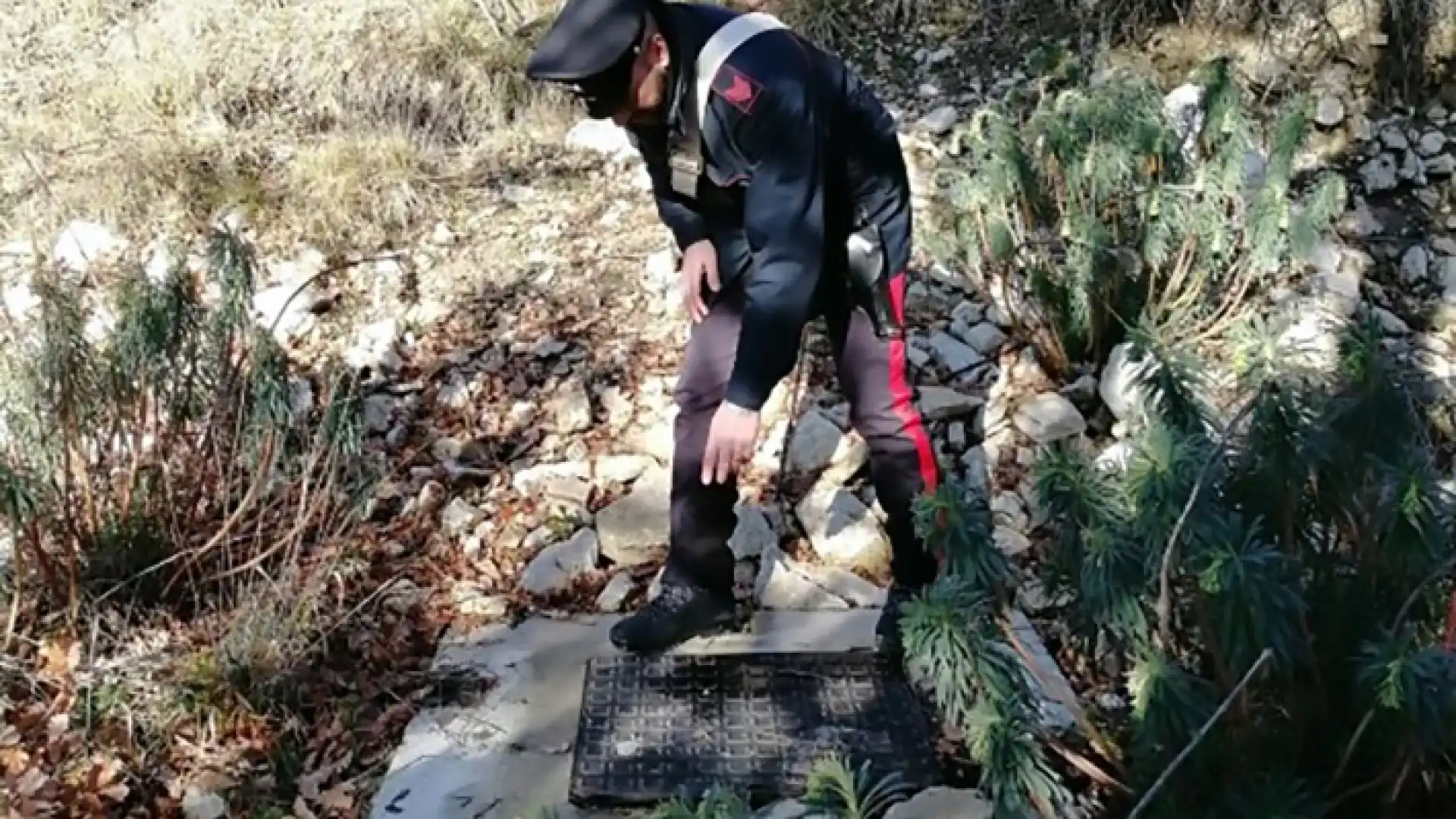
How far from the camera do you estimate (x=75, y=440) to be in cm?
306

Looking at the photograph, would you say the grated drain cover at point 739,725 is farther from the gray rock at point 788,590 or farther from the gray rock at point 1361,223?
the gray rock at point 1361,223

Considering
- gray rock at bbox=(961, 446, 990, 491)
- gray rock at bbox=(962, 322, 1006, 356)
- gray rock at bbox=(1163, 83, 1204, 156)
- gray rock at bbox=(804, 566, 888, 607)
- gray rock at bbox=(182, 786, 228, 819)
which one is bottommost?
gray rock at bbox=(182, 786, 228, 819)

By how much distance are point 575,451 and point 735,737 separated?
136 cm

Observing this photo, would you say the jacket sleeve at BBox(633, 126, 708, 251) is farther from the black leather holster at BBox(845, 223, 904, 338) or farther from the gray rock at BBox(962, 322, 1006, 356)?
the gray rock at BBox(962, 322, 1006, 356)

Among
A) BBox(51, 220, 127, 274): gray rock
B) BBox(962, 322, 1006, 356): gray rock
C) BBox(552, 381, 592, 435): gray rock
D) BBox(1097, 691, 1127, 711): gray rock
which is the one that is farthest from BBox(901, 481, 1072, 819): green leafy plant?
BBox(51, 220, 127, 274): gray rock

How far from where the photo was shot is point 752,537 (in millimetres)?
3605

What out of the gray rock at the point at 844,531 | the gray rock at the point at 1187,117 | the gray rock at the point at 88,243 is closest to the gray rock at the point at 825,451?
the gray rock at the point at 844,531

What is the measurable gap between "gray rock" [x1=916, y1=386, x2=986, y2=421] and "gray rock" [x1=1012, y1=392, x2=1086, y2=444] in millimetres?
128

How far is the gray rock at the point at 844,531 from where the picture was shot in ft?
11.6

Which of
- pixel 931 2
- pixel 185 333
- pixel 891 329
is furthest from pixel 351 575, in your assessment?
pixel 931 2

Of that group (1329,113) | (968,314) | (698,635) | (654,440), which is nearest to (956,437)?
(968,314)

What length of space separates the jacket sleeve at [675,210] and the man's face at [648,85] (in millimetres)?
223

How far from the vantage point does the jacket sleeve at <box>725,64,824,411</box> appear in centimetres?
256

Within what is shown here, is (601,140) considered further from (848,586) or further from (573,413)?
(848,586)
